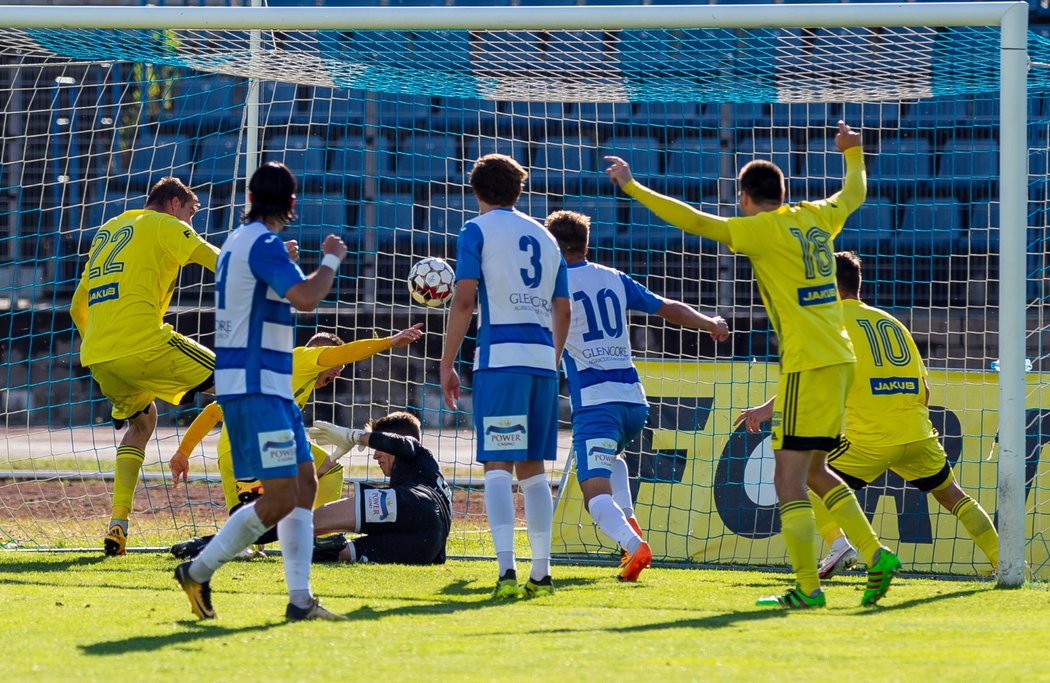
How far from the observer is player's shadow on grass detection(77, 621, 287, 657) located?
4211mm

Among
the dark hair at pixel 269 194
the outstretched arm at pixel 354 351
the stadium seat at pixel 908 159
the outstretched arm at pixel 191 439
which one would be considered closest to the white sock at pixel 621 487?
the outstretched arm at pixel 354 351

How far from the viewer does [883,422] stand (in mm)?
6715

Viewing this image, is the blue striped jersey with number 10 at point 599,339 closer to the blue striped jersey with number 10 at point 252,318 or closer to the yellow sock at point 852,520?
the yellow sock at point 852,520

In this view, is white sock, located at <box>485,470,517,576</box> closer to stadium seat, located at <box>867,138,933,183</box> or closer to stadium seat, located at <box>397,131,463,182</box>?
stadium seat, located at <box>397,131,463,182</box>

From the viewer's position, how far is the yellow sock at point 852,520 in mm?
5703

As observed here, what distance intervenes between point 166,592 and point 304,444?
1351 mm

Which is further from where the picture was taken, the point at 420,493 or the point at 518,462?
the point at 420,493

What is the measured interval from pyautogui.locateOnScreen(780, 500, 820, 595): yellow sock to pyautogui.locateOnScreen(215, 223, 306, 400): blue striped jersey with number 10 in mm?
2109

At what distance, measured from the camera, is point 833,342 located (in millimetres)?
5438

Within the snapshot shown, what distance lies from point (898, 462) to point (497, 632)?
10.00 ft

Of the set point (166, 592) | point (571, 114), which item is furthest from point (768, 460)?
point (571, 114)

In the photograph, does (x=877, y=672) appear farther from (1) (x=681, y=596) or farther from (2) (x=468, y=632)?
(1) (x=681, y=596)

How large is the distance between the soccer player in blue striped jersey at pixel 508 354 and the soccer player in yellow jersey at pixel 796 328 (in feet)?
1.73

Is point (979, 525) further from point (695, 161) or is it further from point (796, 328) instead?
point (695, 161)
